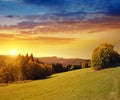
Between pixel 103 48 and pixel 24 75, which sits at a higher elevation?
pixel 103 48

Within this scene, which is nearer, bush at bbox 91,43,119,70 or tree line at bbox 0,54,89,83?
bush at bbox 91,43,119,70

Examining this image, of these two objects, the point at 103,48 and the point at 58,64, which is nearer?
the point at 103,48

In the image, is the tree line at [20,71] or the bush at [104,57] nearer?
the bush at [104,57]

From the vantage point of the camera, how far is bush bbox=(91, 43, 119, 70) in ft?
285

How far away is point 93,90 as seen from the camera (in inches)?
2041

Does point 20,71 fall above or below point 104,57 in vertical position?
below

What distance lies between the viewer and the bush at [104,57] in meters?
86.8

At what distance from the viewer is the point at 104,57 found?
87625mm

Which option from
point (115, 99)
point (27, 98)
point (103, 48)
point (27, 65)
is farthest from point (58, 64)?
point (115, 99)

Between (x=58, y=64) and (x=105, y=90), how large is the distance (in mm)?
131779

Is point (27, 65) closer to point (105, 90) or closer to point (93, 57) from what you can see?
point (93, 57)

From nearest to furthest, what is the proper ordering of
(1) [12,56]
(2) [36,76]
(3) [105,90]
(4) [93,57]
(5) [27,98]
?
(3) [105,90] → (5) [27,98] → (4) [93,57] → (2) [36,76] → (1) [12,56]

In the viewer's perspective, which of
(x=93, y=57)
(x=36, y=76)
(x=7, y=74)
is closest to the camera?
(x=93, y=57)

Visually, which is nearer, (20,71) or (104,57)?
(104,57)
